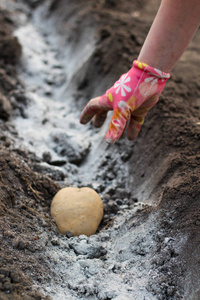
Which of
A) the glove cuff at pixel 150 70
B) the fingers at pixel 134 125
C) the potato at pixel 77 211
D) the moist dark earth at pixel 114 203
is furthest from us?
A: the fingers at pixel 134 125

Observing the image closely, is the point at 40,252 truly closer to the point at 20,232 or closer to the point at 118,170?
the point at 20,232

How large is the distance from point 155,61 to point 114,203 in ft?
3.79

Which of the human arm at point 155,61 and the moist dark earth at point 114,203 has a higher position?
the human arm at point 155,61

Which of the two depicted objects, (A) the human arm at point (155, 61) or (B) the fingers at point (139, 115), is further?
(B) the fingers at point (139, 115)

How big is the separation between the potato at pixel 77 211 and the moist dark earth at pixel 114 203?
0.08m

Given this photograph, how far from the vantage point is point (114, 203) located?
244 centimetres

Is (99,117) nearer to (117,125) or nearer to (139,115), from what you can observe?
(139,115)

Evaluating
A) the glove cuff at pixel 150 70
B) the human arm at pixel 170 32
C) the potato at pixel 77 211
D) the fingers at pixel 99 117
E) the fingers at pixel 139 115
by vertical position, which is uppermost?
the human arm at pixel 170 32

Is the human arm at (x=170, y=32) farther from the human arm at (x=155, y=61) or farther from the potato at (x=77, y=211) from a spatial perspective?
the potato at (x=77, y=211)

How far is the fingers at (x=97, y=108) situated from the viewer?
2.21 metres

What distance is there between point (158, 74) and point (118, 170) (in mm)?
1264

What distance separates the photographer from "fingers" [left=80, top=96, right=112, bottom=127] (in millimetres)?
2213

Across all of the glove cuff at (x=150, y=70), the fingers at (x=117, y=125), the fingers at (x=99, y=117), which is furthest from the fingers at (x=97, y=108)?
the glove cuff at (x=150, y=70)

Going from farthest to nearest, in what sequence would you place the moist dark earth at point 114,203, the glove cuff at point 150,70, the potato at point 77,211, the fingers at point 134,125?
1. the fingers at point 134,125
2. the potato at point 77,211
3. the glove cuff at point 150,70
4. the moist dark earth at point 114,203
